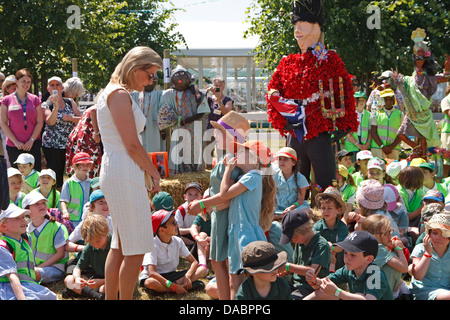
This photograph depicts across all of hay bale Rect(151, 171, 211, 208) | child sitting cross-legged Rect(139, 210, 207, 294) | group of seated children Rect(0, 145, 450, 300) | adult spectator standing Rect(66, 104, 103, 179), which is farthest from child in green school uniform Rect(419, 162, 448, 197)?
adult spectator standing Rect(66, 104, 103, 179)

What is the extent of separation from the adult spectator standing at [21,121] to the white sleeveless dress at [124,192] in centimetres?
471

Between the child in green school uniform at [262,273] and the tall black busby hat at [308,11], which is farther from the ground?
the tall black busby hat at [308,11]

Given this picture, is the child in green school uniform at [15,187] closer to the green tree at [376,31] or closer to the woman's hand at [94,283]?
the woman's hand at [94,283]

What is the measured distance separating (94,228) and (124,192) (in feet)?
5.21

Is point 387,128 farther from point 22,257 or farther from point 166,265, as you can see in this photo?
point 22,257

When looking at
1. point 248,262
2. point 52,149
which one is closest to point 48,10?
point 52,149

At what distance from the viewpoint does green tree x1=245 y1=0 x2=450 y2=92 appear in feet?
41.8

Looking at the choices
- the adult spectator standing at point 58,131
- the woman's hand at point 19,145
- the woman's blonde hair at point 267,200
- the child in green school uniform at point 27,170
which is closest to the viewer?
the woman's blonde hair at point 267,200

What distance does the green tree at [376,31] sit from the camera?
12727 mm

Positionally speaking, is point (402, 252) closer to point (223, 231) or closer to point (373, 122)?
point (223, 231)

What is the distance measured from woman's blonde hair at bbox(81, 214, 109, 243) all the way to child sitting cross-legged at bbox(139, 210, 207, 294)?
1.41 ft

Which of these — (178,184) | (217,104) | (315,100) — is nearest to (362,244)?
(315,100)

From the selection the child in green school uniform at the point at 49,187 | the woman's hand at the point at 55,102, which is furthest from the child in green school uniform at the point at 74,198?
the woman's hand at the point at 55,102

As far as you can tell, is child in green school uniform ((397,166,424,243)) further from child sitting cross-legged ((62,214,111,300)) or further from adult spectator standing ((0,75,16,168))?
adult spectator standing ((0,75,16,168))
